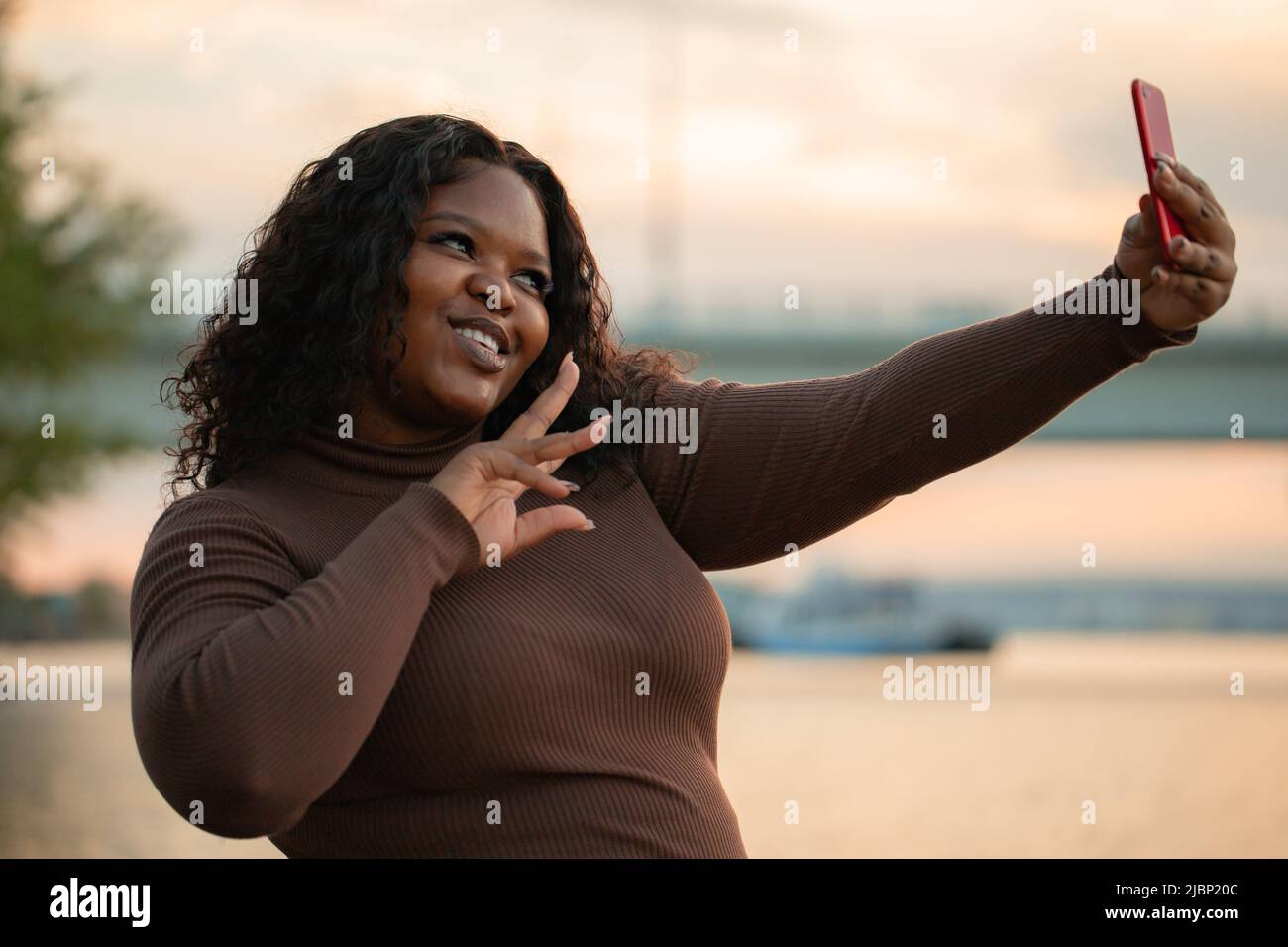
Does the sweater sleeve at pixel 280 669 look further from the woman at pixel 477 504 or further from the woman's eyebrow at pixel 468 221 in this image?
the woman's eyebrow at pixel 468 221

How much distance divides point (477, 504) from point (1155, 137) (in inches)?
39.4

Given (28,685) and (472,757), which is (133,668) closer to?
(472,757)

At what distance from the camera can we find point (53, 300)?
19.5m

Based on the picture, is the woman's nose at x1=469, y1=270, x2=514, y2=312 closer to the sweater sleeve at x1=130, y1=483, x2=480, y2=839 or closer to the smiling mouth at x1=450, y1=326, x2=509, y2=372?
the smiling mouth at x1=450, y1=326, x2=509, y2=372

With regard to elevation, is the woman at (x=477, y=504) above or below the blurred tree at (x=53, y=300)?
below

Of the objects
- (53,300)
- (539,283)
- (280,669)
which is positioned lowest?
(280,669)

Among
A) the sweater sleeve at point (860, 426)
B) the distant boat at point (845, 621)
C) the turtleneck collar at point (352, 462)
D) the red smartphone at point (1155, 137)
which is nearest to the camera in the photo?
the red smartphone at point (1155, 137)

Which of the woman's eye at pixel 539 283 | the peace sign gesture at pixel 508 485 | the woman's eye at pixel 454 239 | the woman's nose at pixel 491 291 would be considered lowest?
the peace sign gesture at pixel 508 485

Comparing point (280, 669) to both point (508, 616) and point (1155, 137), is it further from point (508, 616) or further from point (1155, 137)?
point (1155, 137)

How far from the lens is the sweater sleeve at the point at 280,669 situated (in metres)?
1.91

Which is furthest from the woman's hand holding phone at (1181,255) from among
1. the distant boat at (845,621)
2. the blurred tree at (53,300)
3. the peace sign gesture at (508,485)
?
the distant boat at (845,621)

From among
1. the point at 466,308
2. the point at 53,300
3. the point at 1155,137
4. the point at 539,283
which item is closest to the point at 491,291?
the point at 466,308
